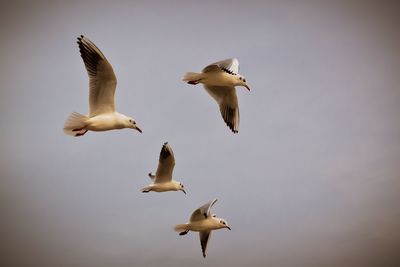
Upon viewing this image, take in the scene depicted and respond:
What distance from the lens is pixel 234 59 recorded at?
27.0ft

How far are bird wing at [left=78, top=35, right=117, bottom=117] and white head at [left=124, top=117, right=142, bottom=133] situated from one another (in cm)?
29

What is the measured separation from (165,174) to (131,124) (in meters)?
2.54

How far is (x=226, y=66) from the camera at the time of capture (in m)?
7.73

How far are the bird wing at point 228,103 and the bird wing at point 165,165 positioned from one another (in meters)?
1.29

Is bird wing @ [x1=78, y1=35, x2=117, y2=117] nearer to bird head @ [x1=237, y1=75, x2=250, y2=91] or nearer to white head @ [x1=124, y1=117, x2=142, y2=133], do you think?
white head @ [x1=124, y1=117, x2=142, y2=133]

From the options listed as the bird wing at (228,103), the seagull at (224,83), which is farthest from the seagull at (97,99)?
the bird wing at (228,103)

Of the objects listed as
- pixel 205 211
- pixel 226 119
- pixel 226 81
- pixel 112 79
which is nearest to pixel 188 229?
pixel 205 211

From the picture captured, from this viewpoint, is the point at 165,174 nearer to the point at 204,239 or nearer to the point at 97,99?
the point at 204,239

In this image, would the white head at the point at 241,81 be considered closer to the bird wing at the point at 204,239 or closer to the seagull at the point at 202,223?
the seagull at the point at 202,223

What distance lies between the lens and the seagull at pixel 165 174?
9.53m

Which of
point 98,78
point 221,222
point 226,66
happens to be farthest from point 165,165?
point 98,78

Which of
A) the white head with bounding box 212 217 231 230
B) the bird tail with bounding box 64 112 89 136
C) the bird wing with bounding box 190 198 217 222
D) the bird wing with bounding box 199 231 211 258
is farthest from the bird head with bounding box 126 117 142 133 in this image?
the bird wing with bounding box 199 231 211 258

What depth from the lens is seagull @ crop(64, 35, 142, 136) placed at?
22.4ft

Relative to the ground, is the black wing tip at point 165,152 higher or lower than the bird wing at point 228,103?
lower
